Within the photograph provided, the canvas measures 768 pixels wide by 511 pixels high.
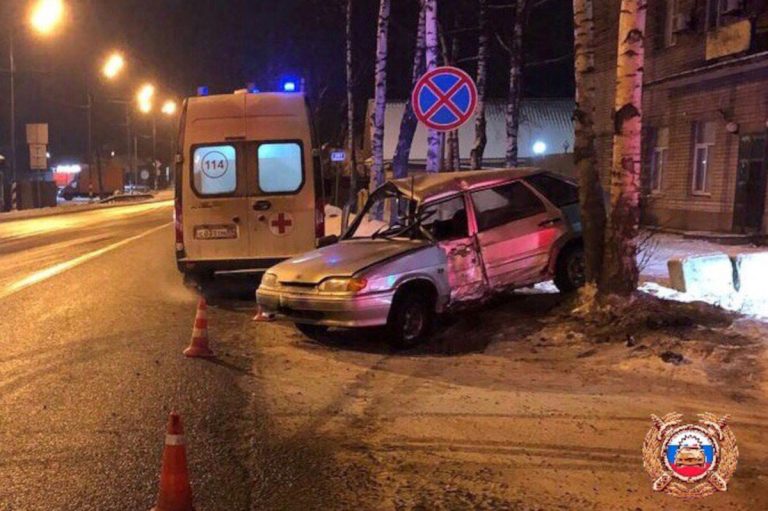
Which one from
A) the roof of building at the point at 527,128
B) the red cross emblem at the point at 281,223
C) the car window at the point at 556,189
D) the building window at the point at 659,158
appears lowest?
the red cross emblem at the point at 281,223

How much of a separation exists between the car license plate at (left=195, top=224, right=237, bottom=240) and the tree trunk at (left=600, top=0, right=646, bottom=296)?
5.31m

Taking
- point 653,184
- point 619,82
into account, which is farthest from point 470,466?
point 653,184

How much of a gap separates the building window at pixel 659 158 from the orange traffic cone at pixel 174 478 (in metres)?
18.9

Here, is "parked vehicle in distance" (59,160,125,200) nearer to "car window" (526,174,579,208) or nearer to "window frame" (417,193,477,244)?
"car window" (526,174,579,208)

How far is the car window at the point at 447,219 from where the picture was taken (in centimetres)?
828

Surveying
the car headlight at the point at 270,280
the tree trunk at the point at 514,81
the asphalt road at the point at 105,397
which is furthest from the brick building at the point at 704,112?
the asphalt road at the point at 105,397

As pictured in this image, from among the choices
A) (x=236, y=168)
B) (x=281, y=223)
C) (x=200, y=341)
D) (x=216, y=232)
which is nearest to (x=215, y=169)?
(x=236, y=168)

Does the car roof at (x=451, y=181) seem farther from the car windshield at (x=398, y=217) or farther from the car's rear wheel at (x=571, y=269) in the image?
the car's rear wheel at (x=571, y=269)

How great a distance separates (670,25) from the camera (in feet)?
65.8

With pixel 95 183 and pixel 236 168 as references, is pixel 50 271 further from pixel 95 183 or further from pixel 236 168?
pixel 95 183

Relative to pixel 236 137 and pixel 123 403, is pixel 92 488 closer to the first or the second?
pixel 123 403

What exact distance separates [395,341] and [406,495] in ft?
11.5

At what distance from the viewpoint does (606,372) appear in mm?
6723

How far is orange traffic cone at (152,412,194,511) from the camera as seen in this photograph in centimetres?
379
